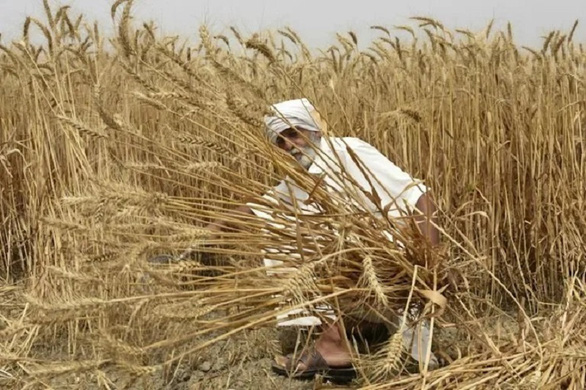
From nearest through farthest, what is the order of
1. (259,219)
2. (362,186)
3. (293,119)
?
(259,219) < (362,186) < (293,119)

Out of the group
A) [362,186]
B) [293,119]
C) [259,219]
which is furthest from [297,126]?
[259,219]

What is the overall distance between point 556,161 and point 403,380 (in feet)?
3.90

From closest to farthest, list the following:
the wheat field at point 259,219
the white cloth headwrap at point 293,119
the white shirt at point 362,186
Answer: the wheat field at point 259,219 < the white shirt at point 362,186 < the white cloth headwrap at point 293,119

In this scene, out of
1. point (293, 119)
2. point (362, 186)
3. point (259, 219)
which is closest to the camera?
point (259, 219)

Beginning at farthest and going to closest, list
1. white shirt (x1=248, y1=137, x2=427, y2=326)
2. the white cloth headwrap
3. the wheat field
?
the white cloth headwrap < white shirt (x1=248, y1=137, x2=427, y2=326) < the wheat field

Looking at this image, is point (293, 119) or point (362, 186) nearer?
point (362, 186)

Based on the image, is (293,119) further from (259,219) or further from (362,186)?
(259,219)

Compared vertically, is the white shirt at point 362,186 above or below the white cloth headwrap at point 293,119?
below

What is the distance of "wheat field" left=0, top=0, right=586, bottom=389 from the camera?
153 centimetres

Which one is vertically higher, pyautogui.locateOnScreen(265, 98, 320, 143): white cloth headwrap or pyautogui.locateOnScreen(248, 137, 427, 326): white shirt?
pyautogui.locateOnScreen(265, 98, 320, 143): white cloth headwrap

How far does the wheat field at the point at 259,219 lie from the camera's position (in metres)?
1.53

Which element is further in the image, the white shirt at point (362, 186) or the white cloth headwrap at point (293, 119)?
the white cloth headwrap at point (293, 119)

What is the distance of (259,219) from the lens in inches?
65.1

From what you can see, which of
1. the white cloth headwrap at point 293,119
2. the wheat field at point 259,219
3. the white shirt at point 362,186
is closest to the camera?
the wheat field at point 259,219
